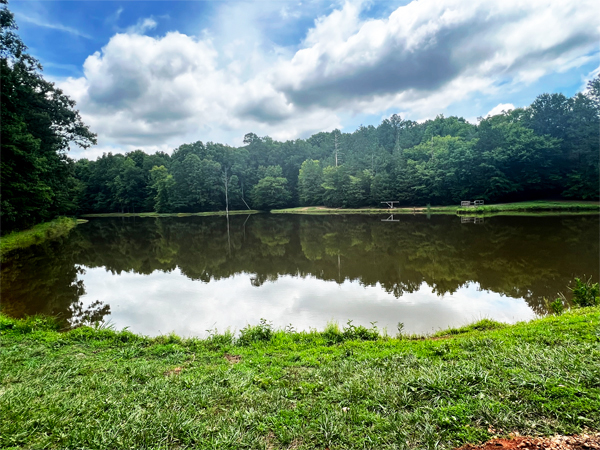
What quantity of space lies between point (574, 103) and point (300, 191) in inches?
1681

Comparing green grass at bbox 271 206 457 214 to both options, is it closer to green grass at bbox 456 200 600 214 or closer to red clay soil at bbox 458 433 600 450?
green grass at bbox 456 200 600 214

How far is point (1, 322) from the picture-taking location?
6379mm

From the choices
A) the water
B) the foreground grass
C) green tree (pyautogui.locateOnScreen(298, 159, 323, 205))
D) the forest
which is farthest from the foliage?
green tree (pyautogui.locateOnScreen(298, 159, 323, 205))

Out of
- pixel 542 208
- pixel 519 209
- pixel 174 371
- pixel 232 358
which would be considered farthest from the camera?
pixel 519 209

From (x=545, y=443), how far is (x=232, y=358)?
3872mm

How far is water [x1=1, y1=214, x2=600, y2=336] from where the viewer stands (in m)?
7.73

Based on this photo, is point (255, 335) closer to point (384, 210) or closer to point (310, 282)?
point (310, 282)

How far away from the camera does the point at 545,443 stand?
94.7 inches

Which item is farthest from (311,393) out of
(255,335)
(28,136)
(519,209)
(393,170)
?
(393,170)

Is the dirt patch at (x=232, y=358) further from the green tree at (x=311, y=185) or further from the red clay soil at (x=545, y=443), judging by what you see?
the green tree at (x=311, y=185)

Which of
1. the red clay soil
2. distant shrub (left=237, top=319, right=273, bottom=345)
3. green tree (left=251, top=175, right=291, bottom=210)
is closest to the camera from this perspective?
the red clay soil

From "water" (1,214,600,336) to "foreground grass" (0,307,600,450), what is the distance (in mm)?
2164

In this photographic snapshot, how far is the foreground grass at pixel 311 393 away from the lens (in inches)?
109

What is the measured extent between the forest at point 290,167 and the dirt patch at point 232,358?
18416 mm
